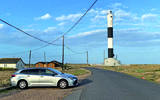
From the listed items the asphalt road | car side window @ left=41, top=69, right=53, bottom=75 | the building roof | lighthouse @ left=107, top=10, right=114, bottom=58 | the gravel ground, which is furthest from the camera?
the building roof

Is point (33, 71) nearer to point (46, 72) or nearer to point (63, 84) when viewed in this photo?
point (46, 72)

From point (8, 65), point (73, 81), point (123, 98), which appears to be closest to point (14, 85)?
point (73, 81)

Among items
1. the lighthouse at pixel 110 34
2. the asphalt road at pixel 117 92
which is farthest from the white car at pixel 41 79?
the lighthouse at pixel 110 34

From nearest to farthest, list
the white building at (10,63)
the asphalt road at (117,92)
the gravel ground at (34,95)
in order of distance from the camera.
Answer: the asphalt road at (117,92), the gravel ground at (34,95), the white building at (10,63)

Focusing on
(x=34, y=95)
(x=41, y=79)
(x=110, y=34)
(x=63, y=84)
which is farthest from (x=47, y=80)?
(x=110, y=34)

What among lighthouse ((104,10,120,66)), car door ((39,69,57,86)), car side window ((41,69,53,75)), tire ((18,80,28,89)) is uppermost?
lighthouse ((104,10,120,66))

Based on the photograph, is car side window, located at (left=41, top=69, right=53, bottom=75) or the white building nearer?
car side window, located at (left=41, top=69, right=53, bottom=75)

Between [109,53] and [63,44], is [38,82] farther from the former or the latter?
[109,53]

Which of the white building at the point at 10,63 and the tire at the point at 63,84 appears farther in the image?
the white building at the point at 10,63

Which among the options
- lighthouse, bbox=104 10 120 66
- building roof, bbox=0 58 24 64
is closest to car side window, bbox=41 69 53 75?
lighthouse, bbox=104 10 120 66

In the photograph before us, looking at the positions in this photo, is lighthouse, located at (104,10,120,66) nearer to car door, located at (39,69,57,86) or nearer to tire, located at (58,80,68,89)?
tire, located at (58,80,68,89)

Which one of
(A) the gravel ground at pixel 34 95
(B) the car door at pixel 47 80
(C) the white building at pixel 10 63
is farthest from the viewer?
(C) the white building at pixel 10 63

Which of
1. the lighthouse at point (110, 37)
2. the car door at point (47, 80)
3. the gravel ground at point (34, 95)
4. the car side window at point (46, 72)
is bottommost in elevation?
the gravel ground at point (34, 95)

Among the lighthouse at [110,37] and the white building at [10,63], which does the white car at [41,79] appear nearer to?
the lighthouse at [110,37]
